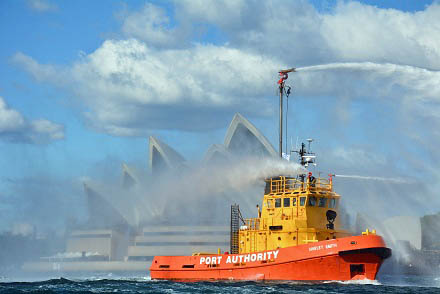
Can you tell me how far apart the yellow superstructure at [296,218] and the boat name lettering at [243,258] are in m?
1.59

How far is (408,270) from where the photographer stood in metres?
124

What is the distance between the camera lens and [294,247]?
137ft

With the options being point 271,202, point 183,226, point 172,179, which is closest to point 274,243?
point 271,202

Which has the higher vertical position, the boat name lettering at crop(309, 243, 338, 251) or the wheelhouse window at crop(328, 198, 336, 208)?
the wheelhouse window at crop(328, 198, 336, 208)

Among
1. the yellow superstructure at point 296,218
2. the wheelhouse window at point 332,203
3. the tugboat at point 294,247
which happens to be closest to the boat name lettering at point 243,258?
the tugboat at point 294,247

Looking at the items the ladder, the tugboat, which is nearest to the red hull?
the tugboat

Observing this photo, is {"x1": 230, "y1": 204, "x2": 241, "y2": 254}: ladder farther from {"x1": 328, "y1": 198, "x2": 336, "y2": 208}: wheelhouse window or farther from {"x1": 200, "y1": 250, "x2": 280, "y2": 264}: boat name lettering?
{"x1": 328, "y1": 198, "x2": 336, "y2": 208}: wheelhouse window

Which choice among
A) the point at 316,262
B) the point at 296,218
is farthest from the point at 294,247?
the point at 296,218

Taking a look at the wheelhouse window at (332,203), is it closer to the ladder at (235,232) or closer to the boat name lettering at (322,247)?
the boat name lettering at (322,247)

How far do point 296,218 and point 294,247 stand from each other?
3.12m

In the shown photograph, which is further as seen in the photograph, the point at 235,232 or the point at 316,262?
the point at 235,232

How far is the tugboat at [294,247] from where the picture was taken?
134ft

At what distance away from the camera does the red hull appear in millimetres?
40344

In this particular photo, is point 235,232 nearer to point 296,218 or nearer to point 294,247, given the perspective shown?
point 296,218
